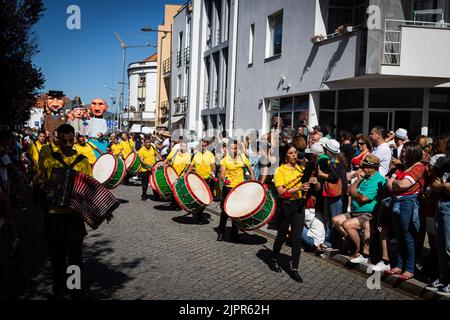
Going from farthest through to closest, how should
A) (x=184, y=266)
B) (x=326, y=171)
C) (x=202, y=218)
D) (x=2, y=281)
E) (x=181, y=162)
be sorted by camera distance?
(x=181, y=162)
(x=202, y=218)
(x=326, y=171)
(x=184, y=266)
(x=2, y=281)

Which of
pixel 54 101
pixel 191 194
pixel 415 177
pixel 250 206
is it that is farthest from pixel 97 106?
pixel 415 177

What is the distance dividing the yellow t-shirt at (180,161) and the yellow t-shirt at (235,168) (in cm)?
291

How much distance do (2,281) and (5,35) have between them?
16.5 ft

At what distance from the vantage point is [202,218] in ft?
35.5

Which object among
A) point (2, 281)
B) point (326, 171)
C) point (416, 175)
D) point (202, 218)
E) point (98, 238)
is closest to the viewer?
point (2, 281)

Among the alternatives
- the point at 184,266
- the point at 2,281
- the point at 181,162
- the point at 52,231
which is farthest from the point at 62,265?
the point at 181,162

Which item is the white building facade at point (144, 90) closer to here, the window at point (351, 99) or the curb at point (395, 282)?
the window at point (351, 99)

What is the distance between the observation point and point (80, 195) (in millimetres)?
5223

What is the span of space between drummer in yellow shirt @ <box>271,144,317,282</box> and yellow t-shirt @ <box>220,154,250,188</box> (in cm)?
209

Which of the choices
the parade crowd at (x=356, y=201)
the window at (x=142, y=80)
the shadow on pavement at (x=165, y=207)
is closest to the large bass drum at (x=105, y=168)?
the shadow on pavement at (x=165, y=207)

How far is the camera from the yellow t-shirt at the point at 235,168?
28.7 feet

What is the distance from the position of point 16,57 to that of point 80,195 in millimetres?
5208

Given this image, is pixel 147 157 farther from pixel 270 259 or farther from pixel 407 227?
pixel 407 227
